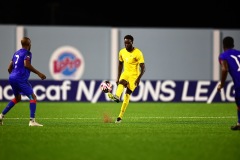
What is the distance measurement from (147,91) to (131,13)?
15.3 meters

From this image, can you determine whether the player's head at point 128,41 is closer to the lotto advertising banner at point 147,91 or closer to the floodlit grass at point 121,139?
the floodlit grass at point 121,139

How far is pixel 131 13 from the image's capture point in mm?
42875

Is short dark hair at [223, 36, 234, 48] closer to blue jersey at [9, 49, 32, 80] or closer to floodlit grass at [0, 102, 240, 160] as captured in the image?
floodlit grass at [0, 102, 240, 160]

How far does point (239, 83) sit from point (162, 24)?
99.1 feet

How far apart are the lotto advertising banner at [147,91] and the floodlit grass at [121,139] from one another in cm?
1011

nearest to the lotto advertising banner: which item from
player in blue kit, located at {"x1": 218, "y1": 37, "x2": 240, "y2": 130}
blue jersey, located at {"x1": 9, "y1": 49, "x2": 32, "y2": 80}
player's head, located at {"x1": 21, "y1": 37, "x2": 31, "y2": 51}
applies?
blue jersey, located at {"x1": 9, "y1": 49, "x2": 32, "y2": 80}

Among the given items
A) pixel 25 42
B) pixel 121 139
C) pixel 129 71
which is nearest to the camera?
pixel 121 139

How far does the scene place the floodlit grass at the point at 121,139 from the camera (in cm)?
1053

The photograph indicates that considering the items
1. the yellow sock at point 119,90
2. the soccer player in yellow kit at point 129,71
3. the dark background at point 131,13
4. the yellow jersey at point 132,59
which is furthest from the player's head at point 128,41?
the dark background at point 131,13

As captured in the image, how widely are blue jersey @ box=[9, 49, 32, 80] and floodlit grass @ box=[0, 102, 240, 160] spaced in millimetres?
1177

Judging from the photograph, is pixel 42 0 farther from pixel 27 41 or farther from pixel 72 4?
pixel 27 41

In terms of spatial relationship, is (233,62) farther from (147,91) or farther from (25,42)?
(147,91)

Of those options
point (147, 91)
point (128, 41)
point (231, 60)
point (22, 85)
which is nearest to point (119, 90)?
point (128, 41)

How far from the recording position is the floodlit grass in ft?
34.6
